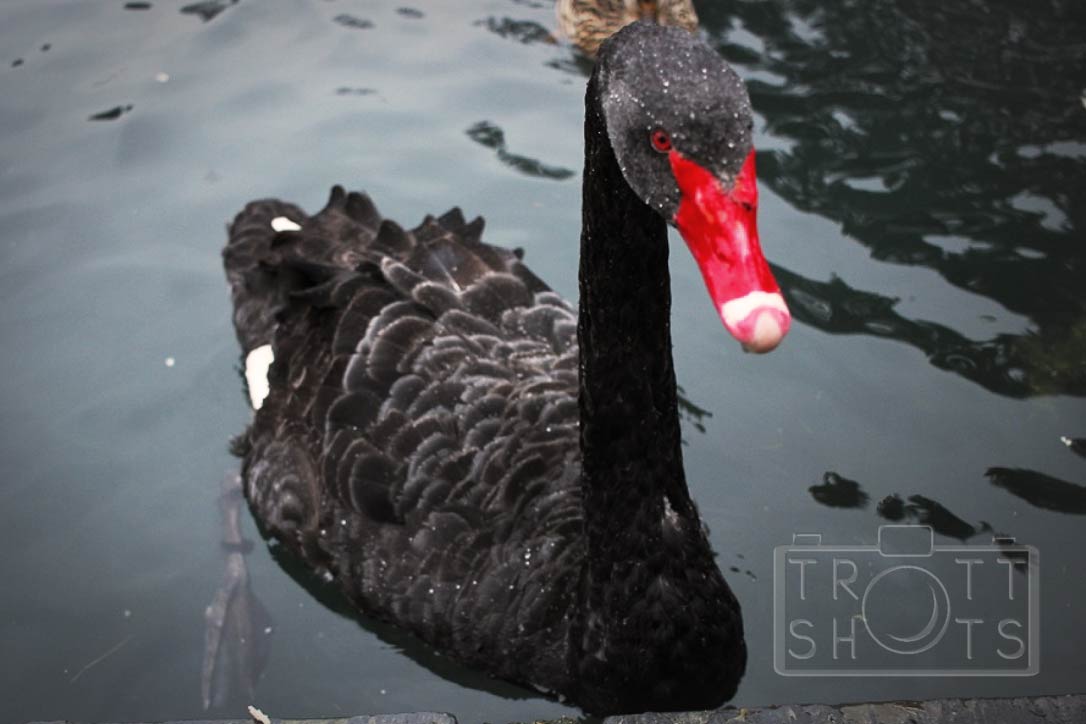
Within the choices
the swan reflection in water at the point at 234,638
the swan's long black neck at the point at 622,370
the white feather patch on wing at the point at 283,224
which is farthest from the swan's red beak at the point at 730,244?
the white feather patch on wing at the point at 283,224

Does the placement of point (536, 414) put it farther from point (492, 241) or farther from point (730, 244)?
point (492, 241)

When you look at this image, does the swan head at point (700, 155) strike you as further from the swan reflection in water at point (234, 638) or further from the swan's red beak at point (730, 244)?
the swan reflection in water at point (234, 638)

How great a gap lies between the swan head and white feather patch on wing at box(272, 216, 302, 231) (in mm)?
2336

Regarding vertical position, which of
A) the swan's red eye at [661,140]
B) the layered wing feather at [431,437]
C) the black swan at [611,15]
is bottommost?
the layered wing feather at [431,437]

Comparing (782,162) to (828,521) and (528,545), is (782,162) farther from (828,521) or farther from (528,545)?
(528,545)

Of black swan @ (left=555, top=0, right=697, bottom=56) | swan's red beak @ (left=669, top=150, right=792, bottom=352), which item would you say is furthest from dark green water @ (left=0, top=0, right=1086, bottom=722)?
swan's red beak @ (left=669, top=150, right=792, bottom=352)

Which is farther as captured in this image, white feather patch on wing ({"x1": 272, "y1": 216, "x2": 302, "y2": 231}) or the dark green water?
white feather patch on wing ({"x1": 272, "y1": 216, "x2": 302, "y2": 231})

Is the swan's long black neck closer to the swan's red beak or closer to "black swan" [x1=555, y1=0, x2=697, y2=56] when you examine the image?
the swan's red beak

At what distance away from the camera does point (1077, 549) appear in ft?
12.9

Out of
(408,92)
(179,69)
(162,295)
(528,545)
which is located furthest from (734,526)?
(179,69)

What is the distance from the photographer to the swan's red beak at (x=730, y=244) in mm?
2111

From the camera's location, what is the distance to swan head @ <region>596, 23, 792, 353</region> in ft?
7.15

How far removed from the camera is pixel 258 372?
4.35 m

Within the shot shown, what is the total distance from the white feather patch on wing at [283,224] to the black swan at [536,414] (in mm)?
149
